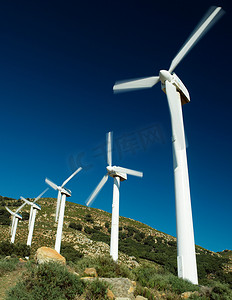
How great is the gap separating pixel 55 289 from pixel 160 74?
575 inches

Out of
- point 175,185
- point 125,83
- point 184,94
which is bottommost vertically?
point 175,185

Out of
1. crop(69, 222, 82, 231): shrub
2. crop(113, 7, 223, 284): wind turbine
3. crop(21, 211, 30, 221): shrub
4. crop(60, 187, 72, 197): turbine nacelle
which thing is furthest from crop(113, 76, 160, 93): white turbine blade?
crop(21, 211, 30, 221): shrub

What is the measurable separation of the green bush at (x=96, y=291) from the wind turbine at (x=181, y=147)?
4.57 metres

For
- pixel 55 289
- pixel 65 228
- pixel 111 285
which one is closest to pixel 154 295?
pixel 111 285

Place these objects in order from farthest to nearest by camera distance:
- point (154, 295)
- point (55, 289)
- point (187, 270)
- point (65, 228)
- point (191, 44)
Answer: point (65, 228) < point (191, 44) < point (187, 270) < point (154, 295) < point (55, 289)

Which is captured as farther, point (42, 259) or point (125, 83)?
point (125, 83)

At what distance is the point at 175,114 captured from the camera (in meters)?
15.9

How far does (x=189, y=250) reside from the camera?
43.0 feet

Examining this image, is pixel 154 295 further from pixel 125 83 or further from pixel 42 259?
pixel 125 83

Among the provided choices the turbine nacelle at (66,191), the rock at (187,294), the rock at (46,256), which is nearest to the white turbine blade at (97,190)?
the turbine nacelle at (66,191)

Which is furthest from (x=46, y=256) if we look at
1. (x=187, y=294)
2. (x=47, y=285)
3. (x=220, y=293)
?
(x=220, y=293)

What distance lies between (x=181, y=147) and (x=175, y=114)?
2284 millimetres

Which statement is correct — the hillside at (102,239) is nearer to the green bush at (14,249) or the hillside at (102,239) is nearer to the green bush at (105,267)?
the green bush at (14,249)

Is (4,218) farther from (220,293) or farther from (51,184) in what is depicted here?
(220,293)
